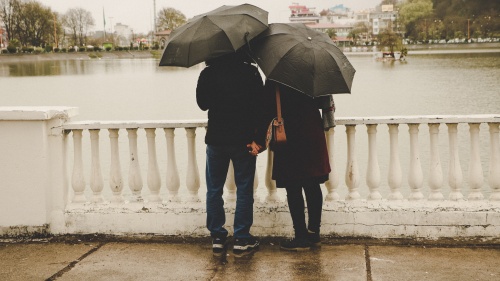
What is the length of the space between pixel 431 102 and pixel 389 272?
92.3 feet

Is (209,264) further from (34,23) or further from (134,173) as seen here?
(34,23)

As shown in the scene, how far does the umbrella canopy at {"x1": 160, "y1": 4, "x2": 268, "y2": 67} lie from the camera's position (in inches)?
157

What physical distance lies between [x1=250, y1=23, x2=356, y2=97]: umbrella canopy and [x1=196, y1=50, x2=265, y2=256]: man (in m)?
0.19

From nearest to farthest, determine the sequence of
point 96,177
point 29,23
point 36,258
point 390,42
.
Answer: point 36,258 → point 96,177 → point 390,42 → point 29,23

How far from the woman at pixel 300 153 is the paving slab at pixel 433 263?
1.93 feet

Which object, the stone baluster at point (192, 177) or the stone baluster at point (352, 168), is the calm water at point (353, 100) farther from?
the stone baluster at point (192, 177)

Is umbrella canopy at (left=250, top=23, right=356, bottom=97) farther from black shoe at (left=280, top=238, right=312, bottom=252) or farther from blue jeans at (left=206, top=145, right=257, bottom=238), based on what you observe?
black shoe at (left=280, top=238, right=312, bottom=252)

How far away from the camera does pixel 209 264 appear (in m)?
4.31

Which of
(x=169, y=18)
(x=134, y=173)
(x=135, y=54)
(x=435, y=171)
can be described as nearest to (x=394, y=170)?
(x=435, y=171)

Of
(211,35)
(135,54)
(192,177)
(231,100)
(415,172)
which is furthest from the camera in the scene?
(135,54)

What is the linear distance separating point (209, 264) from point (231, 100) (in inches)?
45.1

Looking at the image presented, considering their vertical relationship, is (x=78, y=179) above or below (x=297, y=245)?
above

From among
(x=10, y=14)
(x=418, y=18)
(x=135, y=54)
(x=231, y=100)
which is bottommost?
(x=231, y=100)

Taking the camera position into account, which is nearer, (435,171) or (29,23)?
(435,171)
